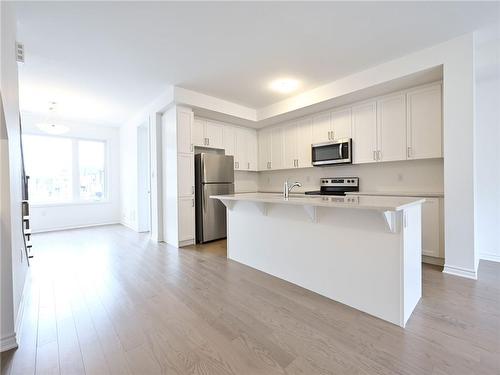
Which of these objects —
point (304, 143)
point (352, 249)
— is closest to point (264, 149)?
point (304, 143)

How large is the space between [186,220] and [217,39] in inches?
113

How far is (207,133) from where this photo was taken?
4832mm

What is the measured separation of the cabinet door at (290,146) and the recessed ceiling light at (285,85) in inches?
40.1

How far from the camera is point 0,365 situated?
4.66ft

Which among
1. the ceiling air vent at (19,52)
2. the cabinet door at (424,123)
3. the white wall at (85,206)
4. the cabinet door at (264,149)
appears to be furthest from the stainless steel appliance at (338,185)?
the white wall at (85,206)

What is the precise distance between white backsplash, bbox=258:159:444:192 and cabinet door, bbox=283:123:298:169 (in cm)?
34

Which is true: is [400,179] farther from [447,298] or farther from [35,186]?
[35,186]

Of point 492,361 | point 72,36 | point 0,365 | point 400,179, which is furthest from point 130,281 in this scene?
point 400,179

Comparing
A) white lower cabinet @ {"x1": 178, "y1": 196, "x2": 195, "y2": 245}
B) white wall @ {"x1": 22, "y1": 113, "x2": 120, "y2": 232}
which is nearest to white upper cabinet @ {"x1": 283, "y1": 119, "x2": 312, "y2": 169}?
white lower cabinet @ {"x1": 178, "y1": 196, "x2": 195, "y2": 245}

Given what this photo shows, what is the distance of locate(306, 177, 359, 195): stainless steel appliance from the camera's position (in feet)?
14.0

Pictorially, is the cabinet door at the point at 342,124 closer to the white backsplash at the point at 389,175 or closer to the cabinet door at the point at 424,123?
the white backsplash at the point at 389,175

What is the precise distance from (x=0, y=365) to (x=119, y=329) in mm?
634

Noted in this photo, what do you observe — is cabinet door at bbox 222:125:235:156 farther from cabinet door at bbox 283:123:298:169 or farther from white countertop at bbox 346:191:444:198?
white countertop at bbox 346:191:444:198

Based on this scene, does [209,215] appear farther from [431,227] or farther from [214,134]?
[431,227]
